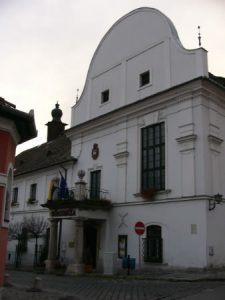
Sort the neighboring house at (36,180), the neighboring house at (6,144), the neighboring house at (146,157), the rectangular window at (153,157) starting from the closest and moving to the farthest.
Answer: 1. the neighboring house at (6,144)
2. the neighboring house at (146,157)
3. the rectangular window at (153,157)
4. the neighboring house at (36,180)

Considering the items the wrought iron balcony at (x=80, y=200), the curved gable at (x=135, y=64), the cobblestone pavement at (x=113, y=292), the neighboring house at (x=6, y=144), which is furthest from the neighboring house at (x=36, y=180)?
the neighboring house at (x=6, y=144)

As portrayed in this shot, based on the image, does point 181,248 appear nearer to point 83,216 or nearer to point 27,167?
point 83,216

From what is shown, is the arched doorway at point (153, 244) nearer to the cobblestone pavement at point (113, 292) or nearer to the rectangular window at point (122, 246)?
the rectangular window at point (122, 246)

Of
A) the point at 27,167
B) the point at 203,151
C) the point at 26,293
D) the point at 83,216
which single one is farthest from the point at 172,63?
the point at 27,167

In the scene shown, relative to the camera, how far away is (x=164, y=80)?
76.2 feet

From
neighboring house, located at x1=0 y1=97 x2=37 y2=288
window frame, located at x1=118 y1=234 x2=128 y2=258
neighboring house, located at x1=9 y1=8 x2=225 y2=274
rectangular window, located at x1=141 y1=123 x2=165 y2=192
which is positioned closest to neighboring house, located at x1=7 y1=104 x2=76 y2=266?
neighboring house, located at x1=9 y1=8 x2=225 y2=274

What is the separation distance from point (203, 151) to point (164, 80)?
5224 mm

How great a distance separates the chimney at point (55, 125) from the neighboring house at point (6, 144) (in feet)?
111

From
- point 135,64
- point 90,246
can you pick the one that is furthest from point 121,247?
point 135,64

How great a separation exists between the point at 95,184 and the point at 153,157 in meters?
5.33

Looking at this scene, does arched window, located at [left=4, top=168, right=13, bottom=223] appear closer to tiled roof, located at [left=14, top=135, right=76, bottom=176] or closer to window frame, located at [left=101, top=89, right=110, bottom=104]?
window frame, located at [left=101, top=89, right=110, bottom=104]

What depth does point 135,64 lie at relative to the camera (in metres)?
25.5

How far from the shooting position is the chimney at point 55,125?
4369 centimetres

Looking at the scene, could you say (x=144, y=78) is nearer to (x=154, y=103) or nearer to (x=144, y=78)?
(x=144, y=78)
